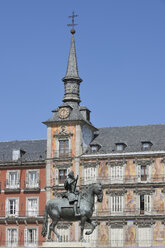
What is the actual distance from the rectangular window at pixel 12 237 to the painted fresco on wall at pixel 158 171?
19037 millimetres

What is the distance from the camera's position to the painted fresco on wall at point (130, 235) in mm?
67125

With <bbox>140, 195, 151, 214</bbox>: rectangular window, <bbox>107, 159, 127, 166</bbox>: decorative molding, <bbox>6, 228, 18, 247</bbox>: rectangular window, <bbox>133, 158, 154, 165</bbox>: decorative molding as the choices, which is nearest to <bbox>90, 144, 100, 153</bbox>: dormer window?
<bbox>107, 159, 127, 166</bbox>: decorative molding

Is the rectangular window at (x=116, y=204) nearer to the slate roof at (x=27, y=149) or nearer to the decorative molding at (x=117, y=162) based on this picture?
the decorative molding at (x=117, y=162)

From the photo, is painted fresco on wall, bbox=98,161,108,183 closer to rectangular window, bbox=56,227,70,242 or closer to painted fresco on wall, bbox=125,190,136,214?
painted fresco on wall, bbox=125,190,136,214

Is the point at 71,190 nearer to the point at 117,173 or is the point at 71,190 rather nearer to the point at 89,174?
the point at 117,173

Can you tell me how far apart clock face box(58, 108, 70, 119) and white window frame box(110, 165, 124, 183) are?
897cm

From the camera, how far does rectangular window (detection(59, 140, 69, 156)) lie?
236 feet

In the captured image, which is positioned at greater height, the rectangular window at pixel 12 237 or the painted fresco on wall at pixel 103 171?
the painted fresco on wall at pixel 103 171

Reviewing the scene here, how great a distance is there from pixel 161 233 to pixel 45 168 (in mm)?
17027

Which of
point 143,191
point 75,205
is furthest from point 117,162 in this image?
point 75,205

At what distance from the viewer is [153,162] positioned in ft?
224

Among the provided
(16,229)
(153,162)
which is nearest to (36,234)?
(16,229)

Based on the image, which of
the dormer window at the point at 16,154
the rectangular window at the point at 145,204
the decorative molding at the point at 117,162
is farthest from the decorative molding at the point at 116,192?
the dormer window at the point at 16,154

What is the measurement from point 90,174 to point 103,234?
24.6 feet
